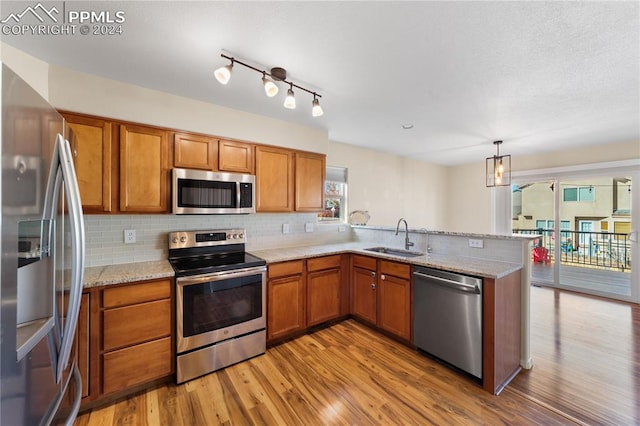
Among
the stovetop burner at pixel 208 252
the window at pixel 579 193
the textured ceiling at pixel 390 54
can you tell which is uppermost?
the textured ceiling at pixel 390 54

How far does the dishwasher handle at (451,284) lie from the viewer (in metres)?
2.05

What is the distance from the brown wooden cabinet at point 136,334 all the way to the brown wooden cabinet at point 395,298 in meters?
2.05

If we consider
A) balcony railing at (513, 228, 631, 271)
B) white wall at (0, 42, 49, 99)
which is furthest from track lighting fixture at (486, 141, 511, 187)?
white wall at (0, 42, 49, 99)

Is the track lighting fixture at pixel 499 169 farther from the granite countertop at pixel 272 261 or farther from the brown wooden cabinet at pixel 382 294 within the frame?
the brown wooden cabinet at pixel 382 294

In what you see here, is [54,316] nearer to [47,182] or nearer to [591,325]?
[47,182]

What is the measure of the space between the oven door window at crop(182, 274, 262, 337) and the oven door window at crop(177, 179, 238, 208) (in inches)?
30.2

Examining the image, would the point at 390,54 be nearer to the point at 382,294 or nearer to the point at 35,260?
the point at 35,260

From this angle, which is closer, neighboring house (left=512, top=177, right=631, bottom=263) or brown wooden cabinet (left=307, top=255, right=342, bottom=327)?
brown wooden cabinet (left=307, top=255, right=342, bottom=327)

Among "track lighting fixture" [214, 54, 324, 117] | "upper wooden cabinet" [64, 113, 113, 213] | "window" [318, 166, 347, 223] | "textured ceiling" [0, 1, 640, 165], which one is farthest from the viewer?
"window" [318, 166, 347, 223]

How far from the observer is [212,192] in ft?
8.23

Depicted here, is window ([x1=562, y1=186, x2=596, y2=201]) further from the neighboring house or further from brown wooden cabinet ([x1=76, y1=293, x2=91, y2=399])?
brown wooden cabinet ([x1=76, y1=293, x2=91, y2=399])

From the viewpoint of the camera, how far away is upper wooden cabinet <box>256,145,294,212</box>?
2.87 metres

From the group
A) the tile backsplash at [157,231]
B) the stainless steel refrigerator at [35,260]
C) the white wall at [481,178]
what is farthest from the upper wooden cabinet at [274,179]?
the white wall at [481,178]

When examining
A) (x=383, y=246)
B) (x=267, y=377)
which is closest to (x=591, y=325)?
(x=383, y=246)
